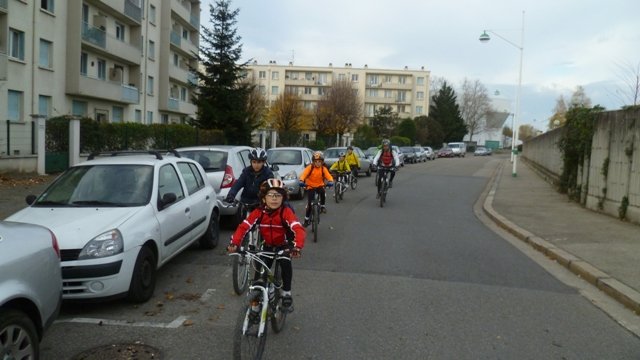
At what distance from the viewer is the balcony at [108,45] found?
33.2 metres

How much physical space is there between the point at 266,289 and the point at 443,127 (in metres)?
98.0

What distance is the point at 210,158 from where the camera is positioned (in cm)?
1118

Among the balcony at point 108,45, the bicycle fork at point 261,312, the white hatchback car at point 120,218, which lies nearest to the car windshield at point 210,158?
the white hatchback car at point 120,218

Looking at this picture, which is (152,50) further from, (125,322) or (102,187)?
(125,322)

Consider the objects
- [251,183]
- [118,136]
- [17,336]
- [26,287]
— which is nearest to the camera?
[17,336]

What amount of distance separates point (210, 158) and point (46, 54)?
78.0ft

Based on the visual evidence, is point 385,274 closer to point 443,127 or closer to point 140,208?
point 140,208

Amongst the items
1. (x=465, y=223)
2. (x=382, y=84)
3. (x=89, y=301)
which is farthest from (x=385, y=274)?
(x=382, y=84)

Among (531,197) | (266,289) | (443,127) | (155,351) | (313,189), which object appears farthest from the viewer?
(443,127)

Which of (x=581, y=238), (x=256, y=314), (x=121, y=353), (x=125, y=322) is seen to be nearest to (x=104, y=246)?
(x=125, y=322)

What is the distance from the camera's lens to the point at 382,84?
356 feet

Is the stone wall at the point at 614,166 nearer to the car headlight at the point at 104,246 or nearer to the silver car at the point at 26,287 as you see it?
the car headlight at the point at 104,246

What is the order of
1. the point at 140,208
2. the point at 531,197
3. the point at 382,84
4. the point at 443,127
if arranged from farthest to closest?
the point at 382,84
the point at 443,127
the point at 531,197
the point at 140,208

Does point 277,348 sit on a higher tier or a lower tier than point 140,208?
lower
